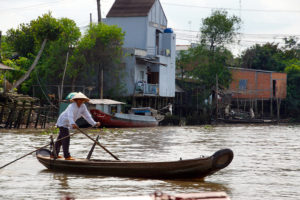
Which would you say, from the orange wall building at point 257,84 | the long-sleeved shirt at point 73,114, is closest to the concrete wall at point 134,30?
the orange wall building at point 257,84

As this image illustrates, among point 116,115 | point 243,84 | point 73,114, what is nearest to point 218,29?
point 243,84

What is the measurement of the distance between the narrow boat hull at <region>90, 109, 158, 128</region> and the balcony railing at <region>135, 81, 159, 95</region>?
263 centimetres

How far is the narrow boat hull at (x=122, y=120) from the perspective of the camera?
3077cm

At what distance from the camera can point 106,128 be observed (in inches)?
1240

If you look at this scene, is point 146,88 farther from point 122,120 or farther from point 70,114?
point 70,114

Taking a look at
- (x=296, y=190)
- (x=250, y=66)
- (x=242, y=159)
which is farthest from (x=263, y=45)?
(x=296, y=190)

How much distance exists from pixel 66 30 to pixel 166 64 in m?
9.46

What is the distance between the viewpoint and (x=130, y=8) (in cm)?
3962

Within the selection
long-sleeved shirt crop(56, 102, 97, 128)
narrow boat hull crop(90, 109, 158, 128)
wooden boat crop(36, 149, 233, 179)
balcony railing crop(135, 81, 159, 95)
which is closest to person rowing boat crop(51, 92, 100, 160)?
long-sleeved shirt crop(56, 102, 97, 128)

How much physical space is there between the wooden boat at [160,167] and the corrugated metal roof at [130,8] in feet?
95.6

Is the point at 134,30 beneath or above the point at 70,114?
above

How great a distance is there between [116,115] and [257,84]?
20.2 m

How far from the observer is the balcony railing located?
36.5 metres

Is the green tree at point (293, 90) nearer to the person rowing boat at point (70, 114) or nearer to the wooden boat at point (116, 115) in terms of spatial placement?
the wooden boat at point (116, 115)
